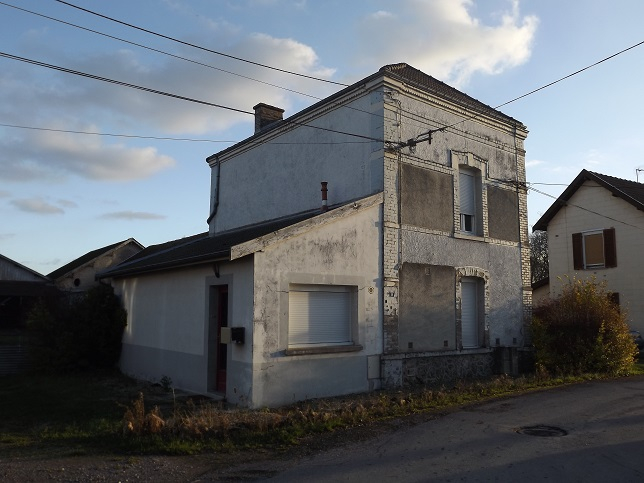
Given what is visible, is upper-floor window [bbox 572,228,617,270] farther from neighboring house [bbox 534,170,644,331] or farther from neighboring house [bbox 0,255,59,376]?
neighboring house [bbox 0,255,59,376]

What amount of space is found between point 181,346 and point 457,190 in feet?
26.8

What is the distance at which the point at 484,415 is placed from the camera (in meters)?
9.55

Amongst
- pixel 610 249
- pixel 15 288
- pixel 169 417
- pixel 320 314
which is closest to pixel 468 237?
pixel 320 314

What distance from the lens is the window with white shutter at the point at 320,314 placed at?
36.8 ft

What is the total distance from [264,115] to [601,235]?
15387 mm

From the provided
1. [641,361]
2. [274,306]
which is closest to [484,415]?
[274,306]

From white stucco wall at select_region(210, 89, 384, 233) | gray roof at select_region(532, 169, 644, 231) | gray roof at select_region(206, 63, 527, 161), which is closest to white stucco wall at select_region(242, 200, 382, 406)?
white stucco wall at select_region(210, 89, 384, 233)

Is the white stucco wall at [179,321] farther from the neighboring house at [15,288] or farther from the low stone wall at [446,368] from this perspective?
the neighboring house at [15,288]

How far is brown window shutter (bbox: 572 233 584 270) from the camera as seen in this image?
79.9 feet

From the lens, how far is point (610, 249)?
2311 centimetres

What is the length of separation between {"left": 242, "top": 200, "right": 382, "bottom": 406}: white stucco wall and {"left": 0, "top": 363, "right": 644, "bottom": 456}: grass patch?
0.47m

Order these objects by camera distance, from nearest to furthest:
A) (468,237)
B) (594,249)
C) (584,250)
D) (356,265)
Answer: (356,265) → (468,237) → (594,249) → (584,250)

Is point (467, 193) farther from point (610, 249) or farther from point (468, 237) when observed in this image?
point (610, 249)

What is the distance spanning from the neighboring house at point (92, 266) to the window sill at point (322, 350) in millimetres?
18212
